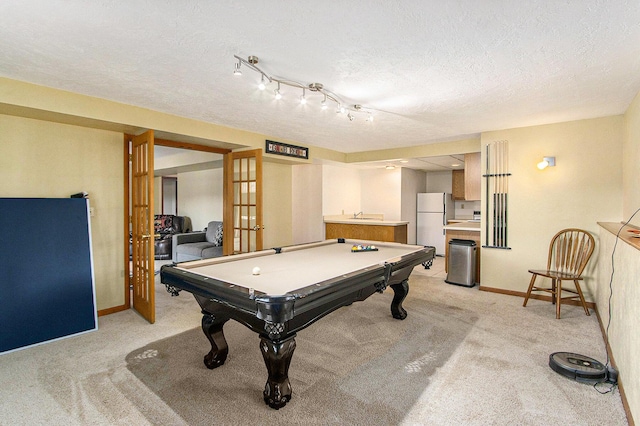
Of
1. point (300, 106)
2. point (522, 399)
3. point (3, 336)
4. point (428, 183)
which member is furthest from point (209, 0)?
point (428, 183)

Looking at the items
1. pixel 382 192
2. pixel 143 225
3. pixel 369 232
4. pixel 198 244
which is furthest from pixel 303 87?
pixel 382 192

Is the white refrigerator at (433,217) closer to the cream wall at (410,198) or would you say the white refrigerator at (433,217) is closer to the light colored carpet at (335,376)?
the cream wall at (410,198)

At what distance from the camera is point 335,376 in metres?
2.29

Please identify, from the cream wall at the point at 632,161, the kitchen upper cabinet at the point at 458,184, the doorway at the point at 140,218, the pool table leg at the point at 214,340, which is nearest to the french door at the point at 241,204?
the doorway at the point at 140,218

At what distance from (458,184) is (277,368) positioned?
6630mm

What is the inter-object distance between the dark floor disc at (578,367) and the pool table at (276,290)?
1265mm

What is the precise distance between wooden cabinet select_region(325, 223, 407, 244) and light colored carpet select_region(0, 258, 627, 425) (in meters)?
2.95

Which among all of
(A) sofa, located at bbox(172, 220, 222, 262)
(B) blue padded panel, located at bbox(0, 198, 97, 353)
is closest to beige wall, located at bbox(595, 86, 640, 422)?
(B) blue padded panel, located at bbox(0, 198, 97, 353)

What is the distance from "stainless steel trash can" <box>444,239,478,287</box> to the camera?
462 cm

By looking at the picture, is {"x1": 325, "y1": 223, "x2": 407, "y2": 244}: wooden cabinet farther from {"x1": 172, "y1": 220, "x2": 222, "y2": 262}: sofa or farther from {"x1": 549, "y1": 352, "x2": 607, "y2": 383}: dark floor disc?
{"x1": 549, "y1": 352, "x2": 607, "y2": 383}: dark floor disc

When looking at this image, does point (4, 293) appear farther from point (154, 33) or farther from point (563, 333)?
point (563, 333)

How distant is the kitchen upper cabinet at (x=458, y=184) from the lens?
24.0 feet

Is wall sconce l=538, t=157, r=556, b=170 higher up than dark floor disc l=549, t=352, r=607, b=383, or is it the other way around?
wall sconce l=538, t=157, r=556, b=170

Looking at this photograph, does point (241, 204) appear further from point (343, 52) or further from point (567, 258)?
point (567, 258)
